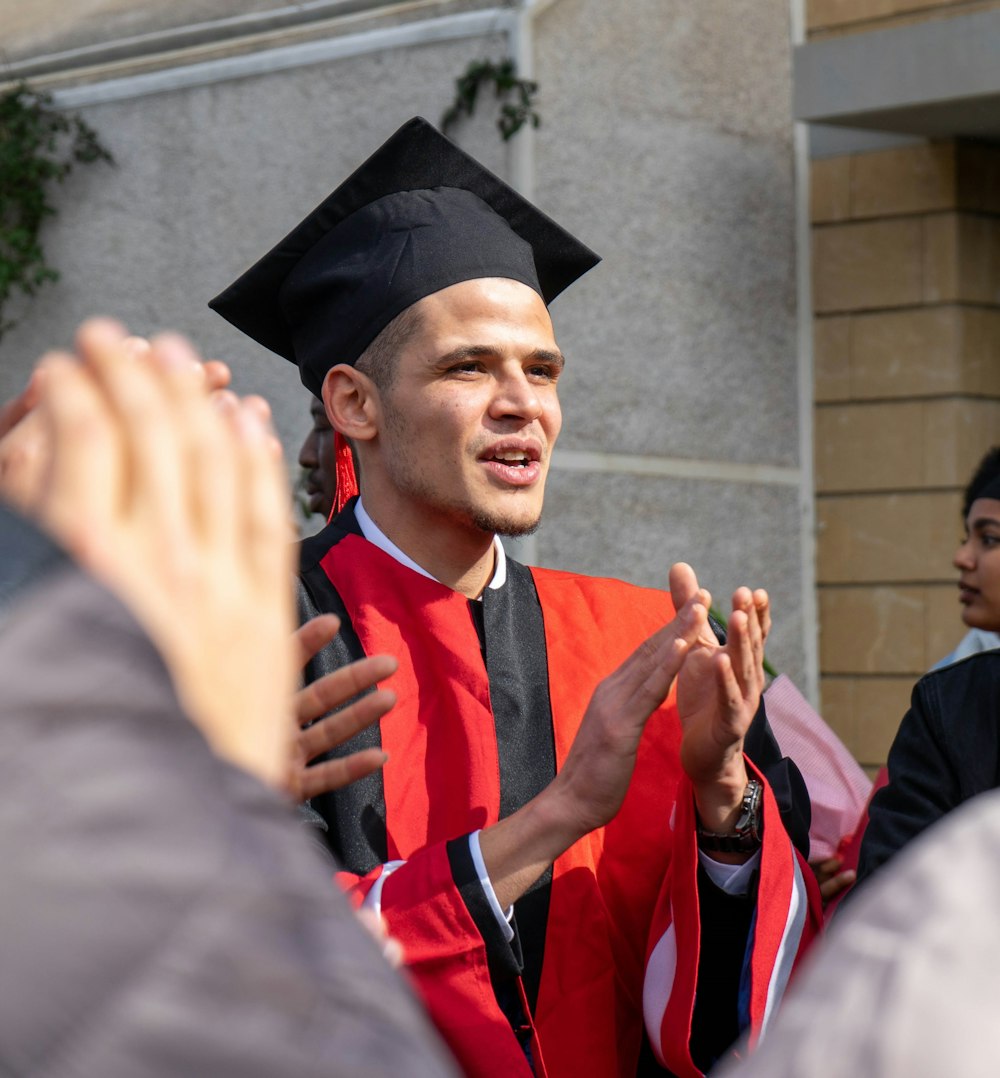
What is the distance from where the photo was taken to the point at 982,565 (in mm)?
4512

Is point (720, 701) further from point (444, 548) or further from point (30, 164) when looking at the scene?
point (30, 164)

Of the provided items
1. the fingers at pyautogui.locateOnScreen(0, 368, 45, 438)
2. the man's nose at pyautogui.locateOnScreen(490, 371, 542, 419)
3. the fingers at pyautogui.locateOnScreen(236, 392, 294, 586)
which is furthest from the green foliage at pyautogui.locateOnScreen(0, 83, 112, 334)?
the fingers at pyautogui.locateOnScreen(236, 392, 294, 586)

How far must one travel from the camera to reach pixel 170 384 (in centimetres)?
84

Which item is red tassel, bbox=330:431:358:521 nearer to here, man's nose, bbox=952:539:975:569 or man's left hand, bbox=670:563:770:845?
man's left hand, bbox=670:563:770:845

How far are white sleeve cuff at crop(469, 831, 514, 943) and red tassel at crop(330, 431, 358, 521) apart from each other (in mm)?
986

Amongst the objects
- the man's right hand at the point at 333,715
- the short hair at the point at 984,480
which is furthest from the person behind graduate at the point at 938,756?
the short hair at the point at 984,480

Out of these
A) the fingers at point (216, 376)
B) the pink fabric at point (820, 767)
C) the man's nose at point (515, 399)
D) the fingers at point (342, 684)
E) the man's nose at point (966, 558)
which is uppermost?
the man's nose at point (515, 399)

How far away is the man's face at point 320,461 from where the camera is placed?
185 inches

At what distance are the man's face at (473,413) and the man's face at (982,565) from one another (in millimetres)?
2059

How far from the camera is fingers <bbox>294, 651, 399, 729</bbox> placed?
183cm

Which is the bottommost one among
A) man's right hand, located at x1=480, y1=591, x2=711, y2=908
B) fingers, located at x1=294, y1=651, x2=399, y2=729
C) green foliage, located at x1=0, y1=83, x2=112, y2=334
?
man's right hand, located at x1=480, y1=591, x2=711, y2=908

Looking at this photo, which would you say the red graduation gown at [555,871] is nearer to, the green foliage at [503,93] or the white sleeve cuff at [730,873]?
the white sleeve cuff at [730,873]

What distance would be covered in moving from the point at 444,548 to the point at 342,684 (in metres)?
1.06

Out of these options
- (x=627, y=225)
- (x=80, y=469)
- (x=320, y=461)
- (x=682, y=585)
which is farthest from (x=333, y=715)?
(x=627, y=225)
